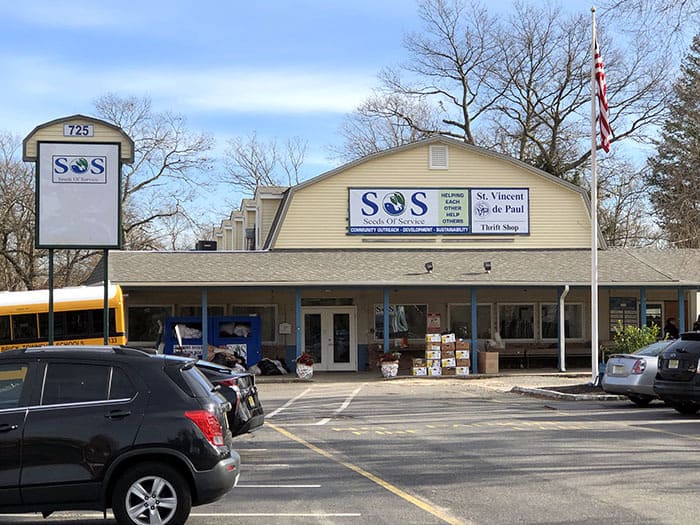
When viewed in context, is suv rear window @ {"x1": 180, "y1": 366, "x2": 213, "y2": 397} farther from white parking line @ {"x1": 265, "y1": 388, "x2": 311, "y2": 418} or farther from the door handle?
white parking line @ {"x1": 265, "y1": 388, "x2": 311, "y2": 418}

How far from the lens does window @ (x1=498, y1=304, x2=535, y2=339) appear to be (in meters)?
32.7

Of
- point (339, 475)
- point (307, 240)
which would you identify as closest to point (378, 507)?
point (339, 475)

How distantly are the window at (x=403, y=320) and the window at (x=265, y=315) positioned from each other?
3.56m

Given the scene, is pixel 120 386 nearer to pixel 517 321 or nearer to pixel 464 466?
pixel 464 466

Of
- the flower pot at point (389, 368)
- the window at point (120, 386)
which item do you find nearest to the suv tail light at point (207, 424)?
the window at point (120, 386)

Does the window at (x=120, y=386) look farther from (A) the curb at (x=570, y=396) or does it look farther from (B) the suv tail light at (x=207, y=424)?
(A) the curb at (x=570, y=396)

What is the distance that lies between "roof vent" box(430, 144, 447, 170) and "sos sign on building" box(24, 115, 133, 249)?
15.7 m

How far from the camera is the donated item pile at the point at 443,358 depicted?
95.5ft

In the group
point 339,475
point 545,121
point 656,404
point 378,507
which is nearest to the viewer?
point 378,507

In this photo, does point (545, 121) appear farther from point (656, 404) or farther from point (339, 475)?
point (339, 475)

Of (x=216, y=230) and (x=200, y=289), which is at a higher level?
(x=216, y=230)

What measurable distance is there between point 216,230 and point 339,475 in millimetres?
41334

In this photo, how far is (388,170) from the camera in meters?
33.0

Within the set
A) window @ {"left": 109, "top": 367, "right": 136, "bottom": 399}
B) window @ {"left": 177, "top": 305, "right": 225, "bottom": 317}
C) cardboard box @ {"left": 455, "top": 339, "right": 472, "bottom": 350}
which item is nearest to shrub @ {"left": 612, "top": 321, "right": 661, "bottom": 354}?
cardboard box @ {"left": 455, "top": 339, "right": 472, "bottom": 350}
